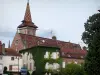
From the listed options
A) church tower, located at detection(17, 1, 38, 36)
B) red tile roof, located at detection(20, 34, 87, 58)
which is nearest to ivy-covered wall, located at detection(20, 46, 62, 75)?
red tile roof, located at detection(20, 34, 87, 58)

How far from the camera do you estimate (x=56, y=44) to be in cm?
→ 10856

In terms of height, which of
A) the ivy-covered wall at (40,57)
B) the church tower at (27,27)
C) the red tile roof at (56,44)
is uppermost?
the church tower at (27,27)

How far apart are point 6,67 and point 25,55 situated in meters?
8.50

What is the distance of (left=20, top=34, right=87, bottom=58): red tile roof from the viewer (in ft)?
346

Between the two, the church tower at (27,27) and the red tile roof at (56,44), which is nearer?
the red tile roof at (56,44)

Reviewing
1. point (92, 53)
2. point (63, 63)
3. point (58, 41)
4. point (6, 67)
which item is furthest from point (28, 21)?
point (92, 53)

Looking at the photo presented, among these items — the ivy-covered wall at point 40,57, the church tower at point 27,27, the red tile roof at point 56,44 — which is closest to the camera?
the ivy-covered wall at point 40,57

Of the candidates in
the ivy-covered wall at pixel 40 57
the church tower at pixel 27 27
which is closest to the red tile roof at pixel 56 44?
the ivy-covered wall at pixel 40 57

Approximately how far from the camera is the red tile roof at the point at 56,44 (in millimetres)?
105562

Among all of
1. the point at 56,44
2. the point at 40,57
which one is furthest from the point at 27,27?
the point at 40,57

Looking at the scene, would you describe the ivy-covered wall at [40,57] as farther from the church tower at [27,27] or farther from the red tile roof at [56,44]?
the church tower at [27,27]

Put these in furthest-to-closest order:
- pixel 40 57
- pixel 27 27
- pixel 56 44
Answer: pixel 27 27
pixel 56 44
pixel 40 57

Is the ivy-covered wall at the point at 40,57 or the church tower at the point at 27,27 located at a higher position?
the church tower at the point at 27,27

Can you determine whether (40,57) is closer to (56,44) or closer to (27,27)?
(56,44)
